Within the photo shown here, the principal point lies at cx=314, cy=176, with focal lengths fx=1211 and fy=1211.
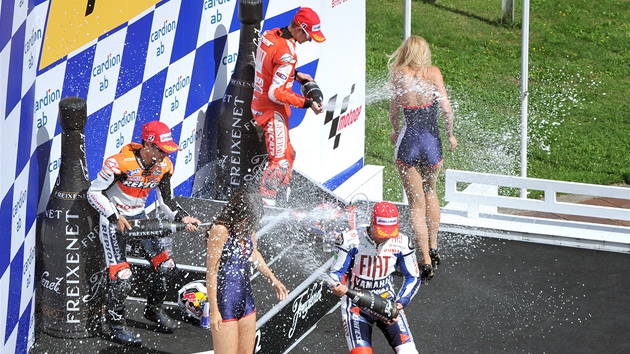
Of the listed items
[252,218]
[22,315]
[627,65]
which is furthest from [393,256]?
[627,65]

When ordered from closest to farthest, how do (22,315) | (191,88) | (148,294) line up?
(22,315), (148,294), (191,88)

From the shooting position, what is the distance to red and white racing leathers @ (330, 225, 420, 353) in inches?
339

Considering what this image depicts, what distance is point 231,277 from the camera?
830 centimetres

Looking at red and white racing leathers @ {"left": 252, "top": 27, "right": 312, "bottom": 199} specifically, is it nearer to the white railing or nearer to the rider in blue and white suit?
the white railing

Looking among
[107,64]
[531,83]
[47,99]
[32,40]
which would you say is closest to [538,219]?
[107,64]

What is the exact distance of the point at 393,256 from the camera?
8.73 meters

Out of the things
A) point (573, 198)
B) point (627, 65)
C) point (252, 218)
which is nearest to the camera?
point (252, 218)

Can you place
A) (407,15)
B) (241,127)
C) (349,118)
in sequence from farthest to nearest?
(349,118) < (407,15) < (241,127)

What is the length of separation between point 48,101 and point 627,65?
13.4 meters

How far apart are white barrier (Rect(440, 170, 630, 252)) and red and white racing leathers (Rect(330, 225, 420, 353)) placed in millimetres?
3435

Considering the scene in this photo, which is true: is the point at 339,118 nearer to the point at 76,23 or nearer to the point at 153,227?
the point at 153,227

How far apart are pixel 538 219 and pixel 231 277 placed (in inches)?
192

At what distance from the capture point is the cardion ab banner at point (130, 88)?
337 inches

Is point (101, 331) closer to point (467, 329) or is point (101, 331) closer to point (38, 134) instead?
point (38, 134)
